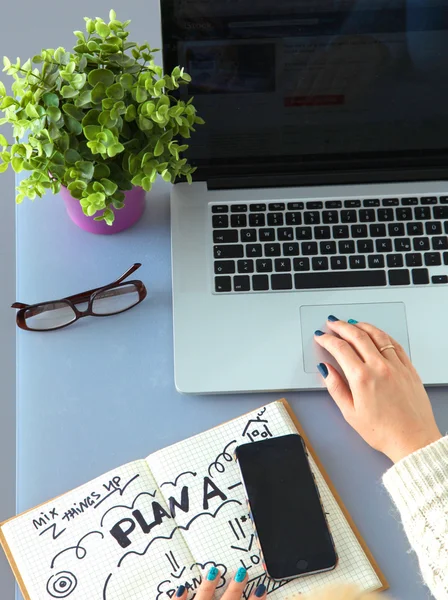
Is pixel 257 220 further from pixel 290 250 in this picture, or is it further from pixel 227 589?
pixel 227 589

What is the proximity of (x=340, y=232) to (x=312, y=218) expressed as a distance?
0.12 feet

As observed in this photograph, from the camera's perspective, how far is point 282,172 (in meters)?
0.82

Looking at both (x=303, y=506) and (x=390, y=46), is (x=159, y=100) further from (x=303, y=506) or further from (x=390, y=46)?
(x=303, y=506)

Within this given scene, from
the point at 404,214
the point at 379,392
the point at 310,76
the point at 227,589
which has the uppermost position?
the point at 310,76

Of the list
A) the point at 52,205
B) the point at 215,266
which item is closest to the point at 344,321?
the point at 215,266

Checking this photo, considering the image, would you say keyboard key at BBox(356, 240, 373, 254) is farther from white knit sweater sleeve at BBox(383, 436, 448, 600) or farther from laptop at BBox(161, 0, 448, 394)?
white knit sweater sleeve at BBox(383, 436, 448, 600)

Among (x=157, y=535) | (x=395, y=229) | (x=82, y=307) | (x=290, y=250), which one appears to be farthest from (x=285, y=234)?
(x=157, y=535)

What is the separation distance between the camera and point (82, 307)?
81cm

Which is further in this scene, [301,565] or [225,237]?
[225,237]

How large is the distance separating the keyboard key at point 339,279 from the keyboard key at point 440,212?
0.33ft

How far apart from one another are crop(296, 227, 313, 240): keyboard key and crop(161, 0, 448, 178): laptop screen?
0.25ft

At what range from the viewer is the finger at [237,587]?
25.8 inches

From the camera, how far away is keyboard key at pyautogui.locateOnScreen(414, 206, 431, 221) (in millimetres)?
814

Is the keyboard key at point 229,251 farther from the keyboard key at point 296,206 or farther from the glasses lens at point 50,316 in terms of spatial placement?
the glasses lens at point 50,316
